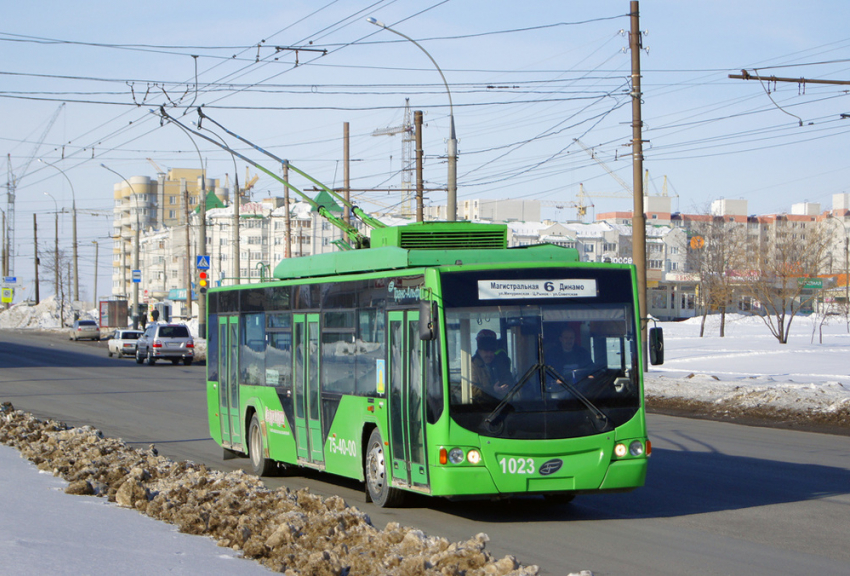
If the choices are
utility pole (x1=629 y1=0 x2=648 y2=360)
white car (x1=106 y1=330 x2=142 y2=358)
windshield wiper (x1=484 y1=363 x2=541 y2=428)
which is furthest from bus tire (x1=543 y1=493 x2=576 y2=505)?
white car (x1=106 y1=330 x2=142 y2=358)

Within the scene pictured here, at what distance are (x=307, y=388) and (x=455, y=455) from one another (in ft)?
10.8

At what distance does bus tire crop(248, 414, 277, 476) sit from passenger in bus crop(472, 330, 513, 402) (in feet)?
15.7

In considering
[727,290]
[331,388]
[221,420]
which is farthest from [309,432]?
[727,290]

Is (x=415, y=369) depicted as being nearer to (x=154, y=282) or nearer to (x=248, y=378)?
(x=248, y=378)

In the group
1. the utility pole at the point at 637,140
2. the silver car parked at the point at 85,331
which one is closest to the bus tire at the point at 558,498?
the utility pole at the point at 637,140

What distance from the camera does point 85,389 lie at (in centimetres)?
2897

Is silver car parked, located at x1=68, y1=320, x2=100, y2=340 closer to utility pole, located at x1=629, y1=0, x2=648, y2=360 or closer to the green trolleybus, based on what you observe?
utility pole, located at x1=629, y1=0, x2=648, y2=360

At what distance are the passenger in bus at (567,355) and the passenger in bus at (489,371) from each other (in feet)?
1.40

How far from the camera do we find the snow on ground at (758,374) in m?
21.4

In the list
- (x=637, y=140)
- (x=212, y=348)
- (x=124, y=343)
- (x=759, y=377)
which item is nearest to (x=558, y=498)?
(x=212, y=348)

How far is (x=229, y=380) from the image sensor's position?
14.7m

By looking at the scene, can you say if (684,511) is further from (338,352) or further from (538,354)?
(338,352)

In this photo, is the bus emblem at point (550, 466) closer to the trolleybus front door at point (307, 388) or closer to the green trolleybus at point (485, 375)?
the green trolleybus at point (485, 375)

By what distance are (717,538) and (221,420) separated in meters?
8.47
